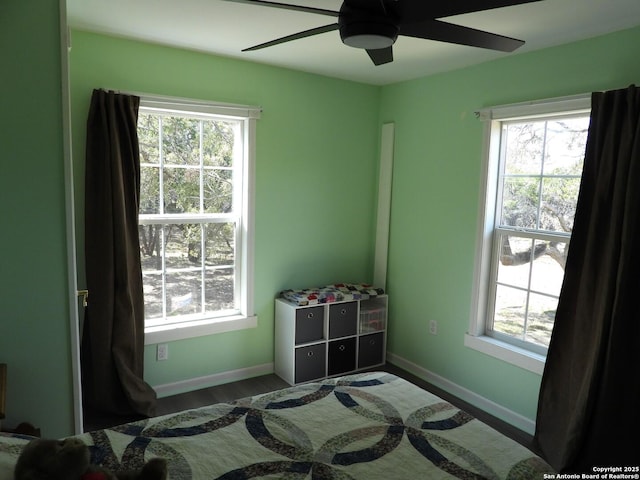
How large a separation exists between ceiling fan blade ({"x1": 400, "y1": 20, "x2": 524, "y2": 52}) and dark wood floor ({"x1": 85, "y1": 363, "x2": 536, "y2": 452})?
2.29 meters

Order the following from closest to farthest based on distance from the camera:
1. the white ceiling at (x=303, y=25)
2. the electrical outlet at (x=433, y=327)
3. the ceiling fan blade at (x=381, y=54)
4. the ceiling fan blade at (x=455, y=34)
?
the ceiling fan blade at (x=455, y=34) → the ceiling fan blade at (x=381, y=54) → the white ceiling at (x=303, y=25) → the electrical outlet at (x=433, y=327)

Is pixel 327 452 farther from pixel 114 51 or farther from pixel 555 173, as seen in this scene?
pixel 114 51

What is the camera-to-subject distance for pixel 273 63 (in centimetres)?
343

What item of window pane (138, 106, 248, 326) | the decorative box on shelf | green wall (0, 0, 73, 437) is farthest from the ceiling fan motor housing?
the decorative box on shelf

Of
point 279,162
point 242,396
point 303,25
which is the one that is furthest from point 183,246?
point 303,25

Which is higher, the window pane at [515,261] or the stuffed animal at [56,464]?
the window pane at [515,261]

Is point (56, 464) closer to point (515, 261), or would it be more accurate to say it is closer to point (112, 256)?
point (112, 256)

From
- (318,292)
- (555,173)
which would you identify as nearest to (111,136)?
(318,292)

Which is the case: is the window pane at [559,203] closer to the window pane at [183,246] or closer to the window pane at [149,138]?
the window pane at [183,246]

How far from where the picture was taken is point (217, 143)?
11.2 ft

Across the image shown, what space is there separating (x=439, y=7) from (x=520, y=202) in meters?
1.98

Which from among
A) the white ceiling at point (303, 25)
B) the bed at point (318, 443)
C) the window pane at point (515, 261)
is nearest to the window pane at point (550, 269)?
the window pane at point (515, 261)

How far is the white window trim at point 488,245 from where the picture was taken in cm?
296

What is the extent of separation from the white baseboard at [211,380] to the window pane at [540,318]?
1.96 m
